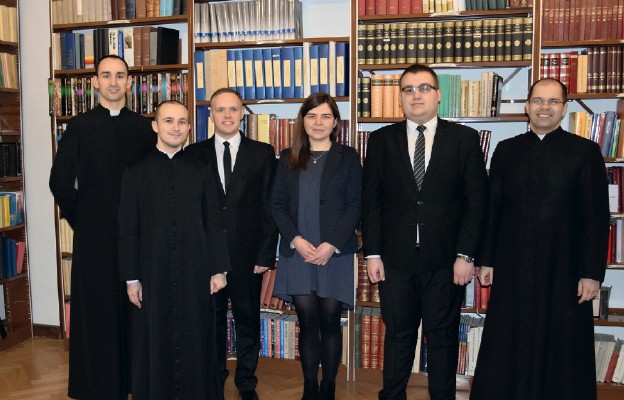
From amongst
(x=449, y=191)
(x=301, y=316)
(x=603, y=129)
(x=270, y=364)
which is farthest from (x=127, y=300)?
(x=603, y=129)

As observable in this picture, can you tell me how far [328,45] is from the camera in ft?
12.2

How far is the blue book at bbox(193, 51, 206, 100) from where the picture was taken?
3.91 m

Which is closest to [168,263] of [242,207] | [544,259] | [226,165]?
[242,207]

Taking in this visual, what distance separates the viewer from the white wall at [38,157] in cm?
450

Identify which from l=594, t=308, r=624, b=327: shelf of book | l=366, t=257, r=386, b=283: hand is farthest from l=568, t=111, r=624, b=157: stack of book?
l=366, t=257, r=386, b=283: hand

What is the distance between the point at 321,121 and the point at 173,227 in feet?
2.96

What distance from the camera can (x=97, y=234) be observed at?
119 inches

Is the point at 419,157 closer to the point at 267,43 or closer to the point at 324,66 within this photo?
the point at 324,66

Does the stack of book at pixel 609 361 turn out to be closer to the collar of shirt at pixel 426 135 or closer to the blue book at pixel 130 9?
the collar of shirt at pixel 426 135

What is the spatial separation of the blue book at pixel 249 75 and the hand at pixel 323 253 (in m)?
1.40

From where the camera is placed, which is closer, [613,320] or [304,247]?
[304,247]

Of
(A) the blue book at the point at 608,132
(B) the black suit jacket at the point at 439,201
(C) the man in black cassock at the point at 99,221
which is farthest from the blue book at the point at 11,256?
(A) the blue book at the point at 608,132

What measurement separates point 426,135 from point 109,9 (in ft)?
8.39

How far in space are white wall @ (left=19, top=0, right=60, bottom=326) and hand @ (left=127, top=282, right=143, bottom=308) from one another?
2.21m
